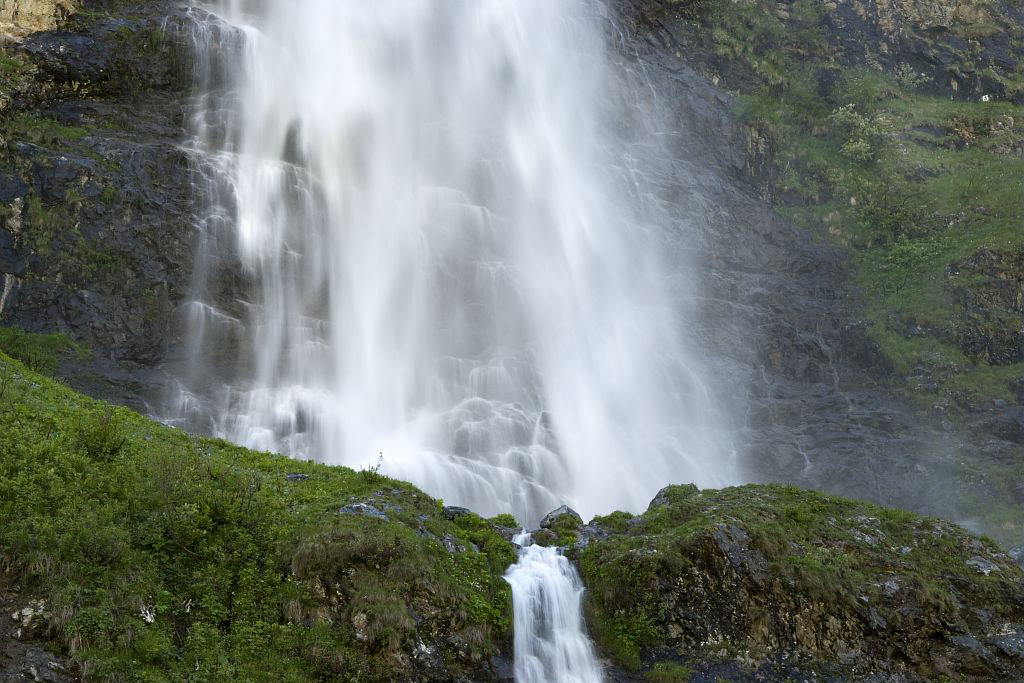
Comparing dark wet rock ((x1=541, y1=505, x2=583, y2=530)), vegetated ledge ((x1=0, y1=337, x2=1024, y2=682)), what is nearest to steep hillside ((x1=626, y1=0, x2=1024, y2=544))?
vegetated ledge ((x1=0, y1=337, x2=1024, y2=682))

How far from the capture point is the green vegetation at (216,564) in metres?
8.48

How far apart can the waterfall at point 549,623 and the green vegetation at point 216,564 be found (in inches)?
13.3

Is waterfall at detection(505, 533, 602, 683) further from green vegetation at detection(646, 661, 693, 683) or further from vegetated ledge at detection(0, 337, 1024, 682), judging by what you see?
green vegetation at detection(646, 661, 693, 683)

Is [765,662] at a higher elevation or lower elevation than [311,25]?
lower

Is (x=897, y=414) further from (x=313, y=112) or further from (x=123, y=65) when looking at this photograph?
(x=123, y=65)

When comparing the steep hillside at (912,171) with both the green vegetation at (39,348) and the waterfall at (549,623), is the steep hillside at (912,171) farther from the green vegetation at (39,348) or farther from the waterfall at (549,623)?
the green vegetation at (39,348)

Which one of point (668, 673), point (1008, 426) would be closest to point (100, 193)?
A: point (668, 673)

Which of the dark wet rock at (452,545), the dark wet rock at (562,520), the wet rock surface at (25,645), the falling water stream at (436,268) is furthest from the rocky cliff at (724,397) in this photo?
the falling water stream at (436,268)

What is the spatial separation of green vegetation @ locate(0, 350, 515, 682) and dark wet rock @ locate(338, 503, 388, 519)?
0.04m

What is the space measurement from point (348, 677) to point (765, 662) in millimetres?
5711

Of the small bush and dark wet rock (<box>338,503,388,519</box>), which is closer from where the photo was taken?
the small bush

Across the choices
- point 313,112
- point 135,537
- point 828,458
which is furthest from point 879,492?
point 313,112

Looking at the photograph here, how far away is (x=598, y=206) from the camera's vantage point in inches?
1166

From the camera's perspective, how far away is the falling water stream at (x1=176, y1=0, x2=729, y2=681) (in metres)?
19.2
